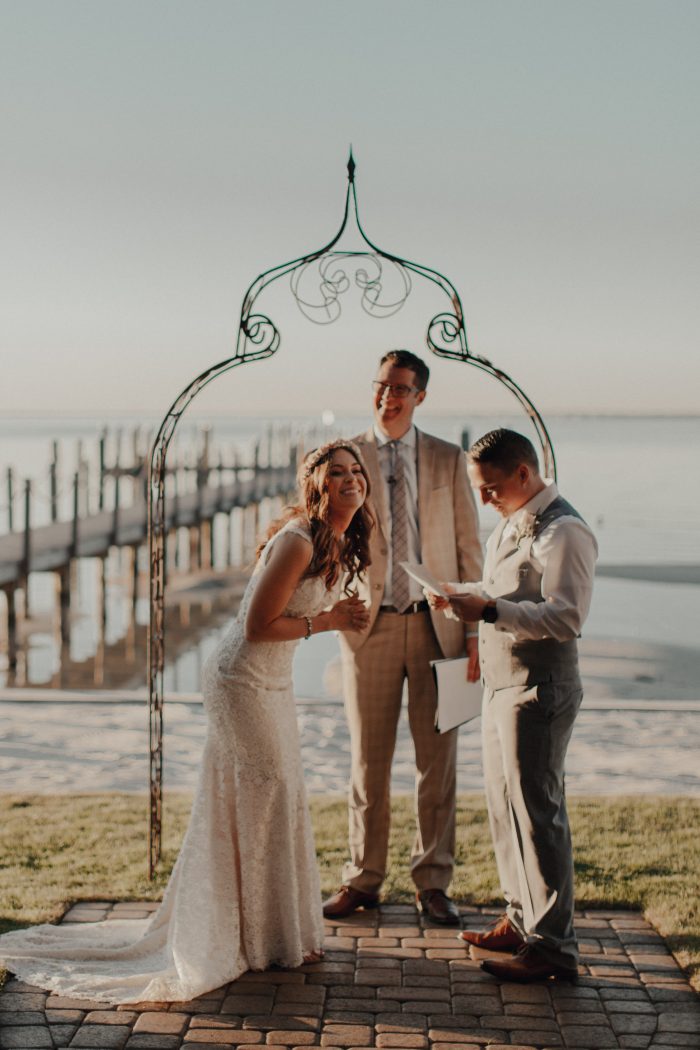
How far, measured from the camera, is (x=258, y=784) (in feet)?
13.8

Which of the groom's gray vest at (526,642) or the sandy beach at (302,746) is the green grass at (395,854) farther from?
the groom's gray vest at (526,642)

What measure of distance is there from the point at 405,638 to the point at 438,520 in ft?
1.72

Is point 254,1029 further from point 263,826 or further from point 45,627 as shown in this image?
point 45,627

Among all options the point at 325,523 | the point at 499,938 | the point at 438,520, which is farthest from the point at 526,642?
the point at 499,938

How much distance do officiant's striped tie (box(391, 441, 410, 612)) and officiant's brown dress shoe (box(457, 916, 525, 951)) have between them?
4.31 feet

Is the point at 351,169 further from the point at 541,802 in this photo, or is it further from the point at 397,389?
the point at 541,802

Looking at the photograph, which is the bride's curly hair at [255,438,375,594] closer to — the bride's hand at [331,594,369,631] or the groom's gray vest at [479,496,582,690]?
the bride's hand at [331,594,369,631]

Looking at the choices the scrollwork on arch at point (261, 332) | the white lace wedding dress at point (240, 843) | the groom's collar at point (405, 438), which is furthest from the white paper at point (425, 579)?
the scrollwork on arch at point (261, 332)

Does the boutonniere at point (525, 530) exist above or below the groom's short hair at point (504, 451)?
below

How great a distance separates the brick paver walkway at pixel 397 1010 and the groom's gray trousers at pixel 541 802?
246 mm

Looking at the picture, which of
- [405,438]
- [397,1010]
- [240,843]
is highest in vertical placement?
[405,438]

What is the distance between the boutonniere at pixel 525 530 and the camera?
4094mm

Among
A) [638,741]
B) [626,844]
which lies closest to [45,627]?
[638,741]

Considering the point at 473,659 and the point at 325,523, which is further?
the point at 473,659
